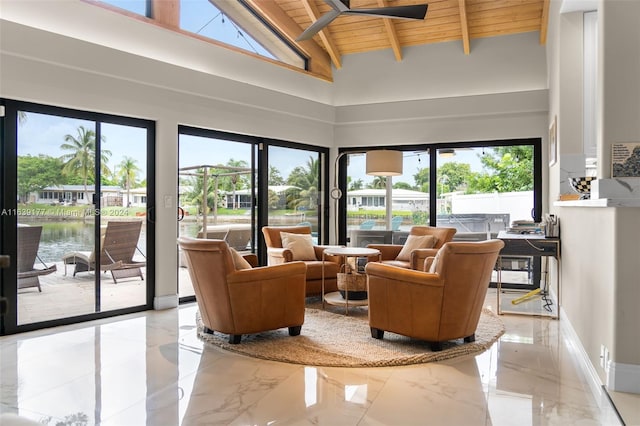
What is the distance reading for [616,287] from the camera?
9.06 ft

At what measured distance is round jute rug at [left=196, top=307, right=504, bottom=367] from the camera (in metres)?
3.41

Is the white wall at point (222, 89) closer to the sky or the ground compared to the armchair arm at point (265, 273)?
closer to the sky

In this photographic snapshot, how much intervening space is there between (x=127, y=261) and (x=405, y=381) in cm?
344

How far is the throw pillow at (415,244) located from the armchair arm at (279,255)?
4.67ft

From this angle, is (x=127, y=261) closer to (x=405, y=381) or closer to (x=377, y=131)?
(x=405, y=381)

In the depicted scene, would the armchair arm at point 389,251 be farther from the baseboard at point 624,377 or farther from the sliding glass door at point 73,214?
the baseboard at point 624,377

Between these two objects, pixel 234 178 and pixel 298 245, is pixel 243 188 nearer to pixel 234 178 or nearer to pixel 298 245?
pixel 234 178

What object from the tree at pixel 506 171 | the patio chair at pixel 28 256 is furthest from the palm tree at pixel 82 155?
the tree at pixel 506 171

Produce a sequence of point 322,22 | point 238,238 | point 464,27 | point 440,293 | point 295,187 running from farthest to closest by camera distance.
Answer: point 295,187 → point 464,27 → point 238,238 → point 322,22 → point 440,293

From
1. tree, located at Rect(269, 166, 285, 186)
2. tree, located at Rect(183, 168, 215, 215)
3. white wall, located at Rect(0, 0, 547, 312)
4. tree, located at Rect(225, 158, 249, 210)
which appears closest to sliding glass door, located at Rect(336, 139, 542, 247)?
white wall, located at Rect(0, 0, 547, 312)

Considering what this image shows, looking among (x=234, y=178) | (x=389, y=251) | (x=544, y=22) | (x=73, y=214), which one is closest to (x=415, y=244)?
(x=389, y=251)

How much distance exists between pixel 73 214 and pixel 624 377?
4834 mm

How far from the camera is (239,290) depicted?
3.70 metres

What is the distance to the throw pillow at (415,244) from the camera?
221 inches
